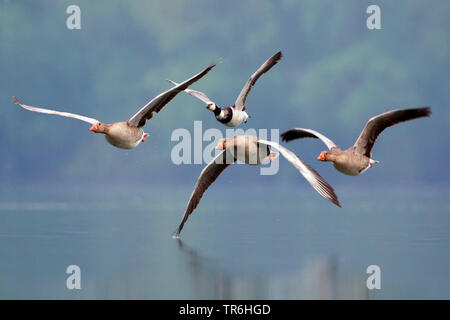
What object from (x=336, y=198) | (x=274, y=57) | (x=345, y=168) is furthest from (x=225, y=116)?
(x=336, y=198)

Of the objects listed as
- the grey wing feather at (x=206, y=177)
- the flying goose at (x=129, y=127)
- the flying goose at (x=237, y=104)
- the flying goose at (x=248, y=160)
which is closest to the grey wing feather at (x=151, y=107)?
the flying goose at (x=129, y=127)

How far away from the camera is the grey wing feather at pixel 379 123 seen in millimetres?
6582

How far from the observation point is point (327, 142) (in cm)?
750

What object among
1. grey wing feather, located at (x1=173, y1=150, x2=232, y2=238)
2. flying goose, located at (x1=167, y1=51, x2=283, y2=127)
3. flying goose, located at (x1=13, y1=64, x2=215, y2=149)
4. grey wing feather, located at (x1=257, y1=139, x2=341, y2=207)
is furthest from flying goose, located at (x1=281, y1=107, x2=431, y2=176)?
flying goose, located at (x1=13, y1=64, x2=215, y2=149)

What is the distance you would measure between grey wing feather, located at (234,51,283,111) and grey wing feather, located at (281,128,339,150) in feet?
4.24

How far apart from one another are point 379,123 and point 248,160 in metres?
1.64

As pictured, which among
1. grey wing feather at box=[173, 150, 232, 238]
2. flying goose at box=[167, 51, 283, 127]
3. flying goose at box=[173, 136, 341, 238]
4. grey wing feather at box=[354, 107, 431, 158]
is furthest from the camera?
flying goose at box=[167, 51, 283, 127]

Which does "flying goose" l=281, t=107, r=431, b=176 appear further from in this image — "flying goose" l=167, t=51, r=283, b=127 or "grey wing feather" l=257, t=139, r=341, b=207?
"flying goose" l=167, t=51, r=283, b=127

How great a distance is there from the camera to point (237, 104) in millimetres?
9398

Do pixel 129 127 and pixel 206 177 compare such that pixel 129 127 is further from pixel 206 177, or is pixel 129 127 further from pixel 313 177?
pixel 313 177

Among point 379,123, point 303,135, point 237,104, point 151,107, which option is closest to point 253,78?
point 237,104

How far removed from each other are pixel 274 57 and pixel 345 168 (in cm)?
312

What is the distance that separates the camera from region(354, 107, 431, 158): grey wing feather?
658 cm

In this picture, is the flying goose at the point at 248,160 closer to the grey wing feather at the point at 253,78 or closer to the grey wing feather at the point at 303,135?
the grey wing feather at the point at 303,135
